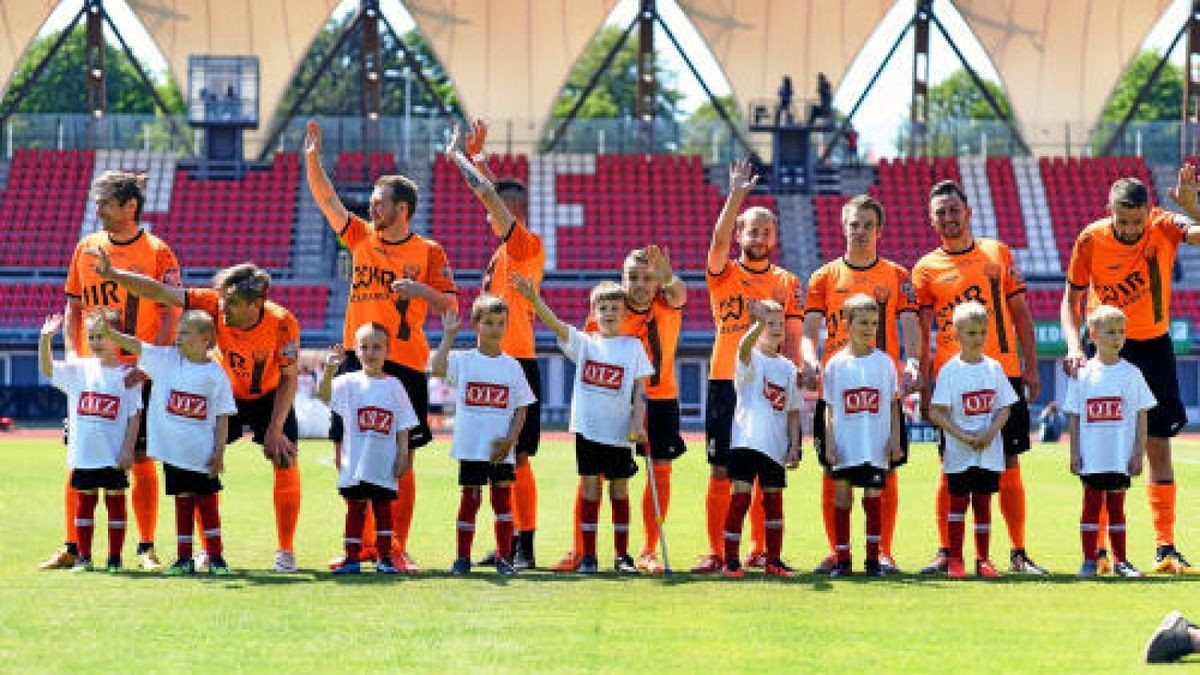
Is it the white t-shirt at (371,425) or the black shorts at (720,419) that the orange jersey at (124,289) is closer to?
the white t-shirt at (371,425)

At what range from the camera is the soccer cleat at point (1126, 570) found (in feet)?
36.8

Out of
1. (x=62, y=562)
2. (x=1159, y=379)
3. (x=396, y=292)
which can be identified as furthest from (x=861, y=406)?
(x=62, y=562)

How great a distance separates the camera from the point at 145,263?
11.4m

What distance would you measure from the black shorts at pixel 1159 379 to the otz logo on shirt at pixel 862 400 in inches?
63.2

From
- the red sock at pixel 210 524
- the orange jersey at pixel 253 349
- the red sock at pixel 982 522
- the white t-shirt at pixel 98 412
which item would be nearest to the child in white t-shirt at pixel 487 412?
the orange jersey at pixel 253 349

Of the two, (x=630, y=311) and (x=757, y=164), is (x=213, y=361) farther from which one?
(x=757, y=164)

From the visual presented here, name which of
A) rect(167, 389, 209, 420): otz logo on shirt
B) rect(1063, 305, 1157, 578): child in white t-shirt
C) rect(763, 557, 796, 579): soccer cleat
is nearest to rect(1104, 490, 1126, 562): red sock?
rect(1063, 305, 1157, 578): child in white t-shirt

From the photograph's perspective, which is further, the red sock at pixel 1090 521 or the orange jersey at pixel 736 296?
the orange jersey at pixel 736 296

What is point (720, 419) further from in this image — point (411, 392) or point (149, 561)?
point (149, 561)

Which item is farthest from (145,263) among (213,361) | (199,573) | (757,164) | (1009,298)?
(757,164)

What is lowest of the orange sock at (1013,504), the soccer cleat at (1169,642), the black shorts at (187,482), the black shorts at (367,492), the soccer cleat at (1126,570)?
the soccer cleat at (1126,570)

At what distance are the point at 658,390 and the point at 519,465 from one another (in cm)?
91

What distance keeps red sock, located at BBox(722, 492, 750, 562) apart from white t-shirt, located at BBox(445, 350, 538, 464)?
4.08ft

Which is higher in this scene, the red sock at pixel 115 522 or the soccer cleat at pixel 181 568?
the red sock at pixel 115 522
